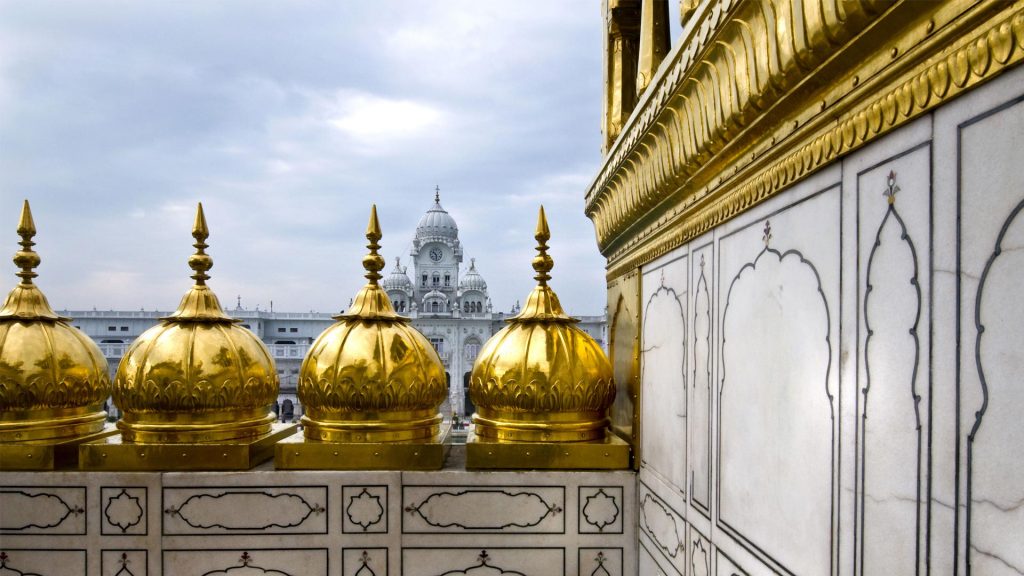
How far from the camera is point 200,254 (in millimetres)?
3051

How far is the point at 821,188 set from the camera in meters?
1.35

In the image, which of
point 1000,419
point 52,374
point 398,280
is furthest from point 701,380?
point 398,280

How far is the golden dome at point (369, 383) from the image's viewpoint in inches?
107

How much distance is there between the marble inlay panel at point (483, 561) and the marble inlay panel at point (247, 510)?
37 cm

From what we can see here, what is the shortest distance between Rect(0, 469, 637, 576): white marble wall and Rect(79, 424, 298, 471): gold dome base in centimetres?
4

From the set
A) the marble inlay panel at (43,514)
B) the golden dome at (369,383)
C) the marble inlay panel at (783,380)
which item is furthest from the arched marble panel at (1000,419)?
the marble inlay panel at (43,514)

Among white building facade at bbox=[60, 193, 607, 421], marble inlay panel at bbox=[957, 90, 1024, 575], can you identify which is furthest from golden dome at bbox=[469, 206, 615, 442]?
white building facade at bbox=[60, 193, 607, 421]

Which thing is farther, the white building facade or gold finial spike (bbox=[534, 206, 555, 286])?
the white building facade

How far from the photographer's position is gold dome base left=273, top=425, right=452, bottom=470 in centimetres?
263

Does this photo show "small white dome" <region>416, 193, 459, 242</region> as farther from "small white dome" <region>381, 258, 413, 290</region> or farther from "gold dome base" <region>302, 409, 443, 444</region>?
"gold dome base" <region>302, 409, 443, 444</region>

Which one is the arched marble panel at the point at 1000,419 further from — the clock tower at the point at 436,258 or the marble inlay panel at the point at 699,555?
the clock tower at the point at 436,258

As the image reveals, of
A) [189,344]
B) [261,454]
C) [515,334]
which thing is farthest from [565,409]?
[189,344]

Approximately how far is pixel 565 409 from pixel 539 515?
1.37 ft

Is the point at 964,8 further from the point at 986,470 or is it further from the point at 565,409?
the point at 565,409
